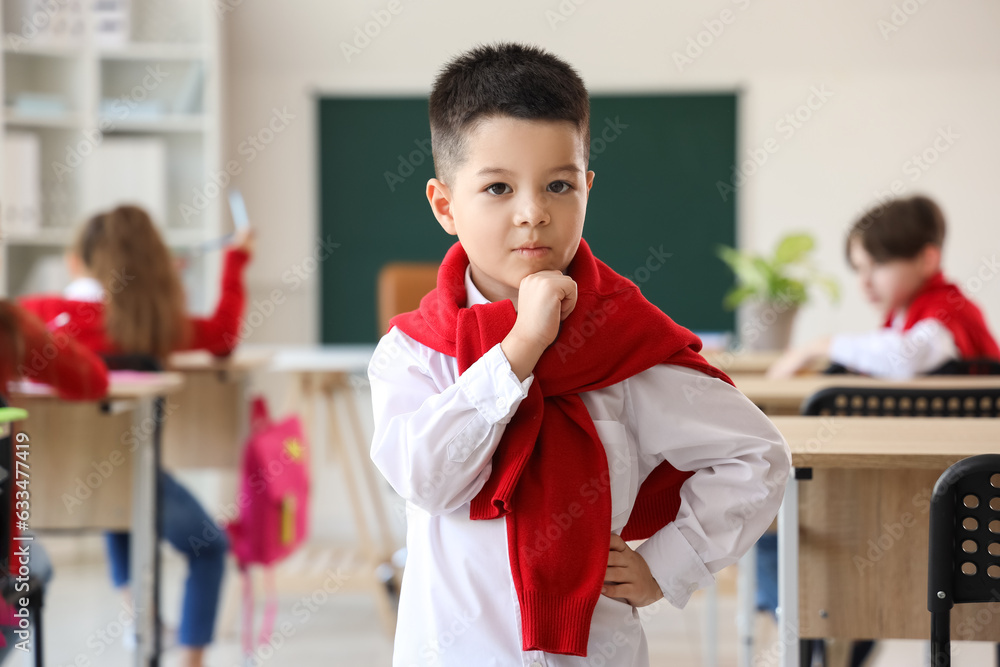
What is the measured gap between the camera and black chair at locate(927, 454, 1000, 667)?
108 cm

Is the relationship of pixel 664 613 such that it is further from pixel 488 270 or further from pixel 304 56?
pixel 304 56

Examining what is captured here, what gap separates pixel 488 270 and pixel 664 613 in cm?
265

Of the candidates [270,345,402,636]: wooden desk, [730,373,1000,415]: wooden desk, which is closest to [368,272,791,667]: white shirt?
[730,373,1000,415]: wooden desk

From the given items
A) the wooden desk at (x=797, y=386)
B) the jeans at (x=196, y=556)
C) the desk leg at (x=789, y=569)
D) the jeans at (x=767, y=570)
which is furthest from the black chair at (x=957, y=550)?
the jeans at (x=196, y=556)

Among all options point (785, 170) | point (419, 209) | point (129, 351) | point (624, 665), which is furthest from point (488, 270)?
point (785, 170)

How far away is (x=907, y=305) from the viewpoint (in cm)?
246

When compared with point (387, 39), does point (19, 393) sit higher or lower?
lower

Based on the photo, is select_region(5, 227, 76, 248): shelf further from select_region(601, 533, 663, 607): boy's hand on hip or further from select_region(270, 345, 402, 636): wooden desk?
select_region(601, 533, 663, 607): boy's hand on hip

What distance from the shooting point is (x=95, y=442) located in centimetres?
228

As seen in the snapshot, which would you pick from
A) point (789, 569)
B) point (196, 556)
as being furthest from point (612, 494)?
point (196, 556)

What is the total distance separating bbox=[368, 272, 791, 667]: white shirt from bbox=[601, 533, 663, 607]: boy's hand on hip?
1 centimetres

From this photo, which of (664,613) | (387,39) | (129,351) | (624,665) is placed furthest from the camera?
(387,39)

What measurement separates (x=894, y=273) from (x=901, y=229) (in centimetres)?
12

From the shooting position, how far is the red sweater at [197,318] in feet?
8.69
